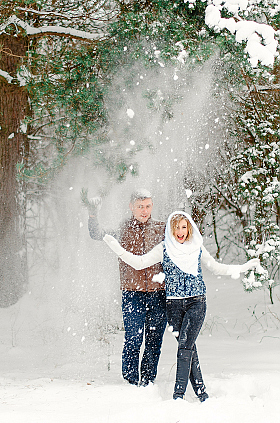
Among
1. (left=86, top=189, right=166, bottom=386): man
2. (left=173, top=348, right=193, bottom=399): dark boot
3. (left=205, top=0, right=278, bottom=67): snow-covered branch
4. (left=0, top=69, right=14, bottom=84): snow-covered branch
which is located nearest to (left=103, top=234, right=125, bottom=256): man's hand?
(left=86, top=189, right=166, bottom=386): man

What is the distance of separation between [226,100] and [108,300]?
3566 millimetres

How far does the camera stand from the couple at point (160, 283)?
320 centimetres

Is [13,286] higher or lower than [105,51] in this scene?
lower

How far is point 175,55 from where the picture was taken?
5.23 meters

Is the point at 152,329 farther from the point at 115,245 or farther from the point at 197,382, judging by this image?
the point at 115,245

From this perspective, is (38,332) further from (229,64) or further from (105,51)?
(229,64)

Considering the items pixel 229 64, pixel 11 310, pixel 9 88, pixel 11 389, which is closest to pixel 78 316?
pixel 11 310

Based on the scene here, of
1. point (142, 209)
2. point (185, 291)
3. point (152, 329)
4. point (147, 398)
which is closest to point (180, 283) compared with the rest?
point (185, 291)

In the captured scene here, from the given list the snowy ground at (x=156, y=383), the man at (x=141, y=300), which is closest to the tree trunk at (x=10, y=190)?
the snowy ground at (x=156, y=383)

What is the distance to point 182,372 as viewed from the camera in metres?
3.10

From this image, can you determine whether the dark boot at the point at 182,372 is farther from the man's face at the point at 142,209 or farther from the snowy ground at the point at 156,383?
the man's face at the point at 142,209

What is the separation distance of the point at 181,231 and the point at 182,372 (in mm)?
1006

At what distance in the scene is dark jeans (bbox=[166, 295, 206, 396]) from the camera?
3.16m

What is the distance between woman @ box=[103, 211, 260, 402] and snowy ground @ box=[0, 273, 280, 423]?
0.24m
